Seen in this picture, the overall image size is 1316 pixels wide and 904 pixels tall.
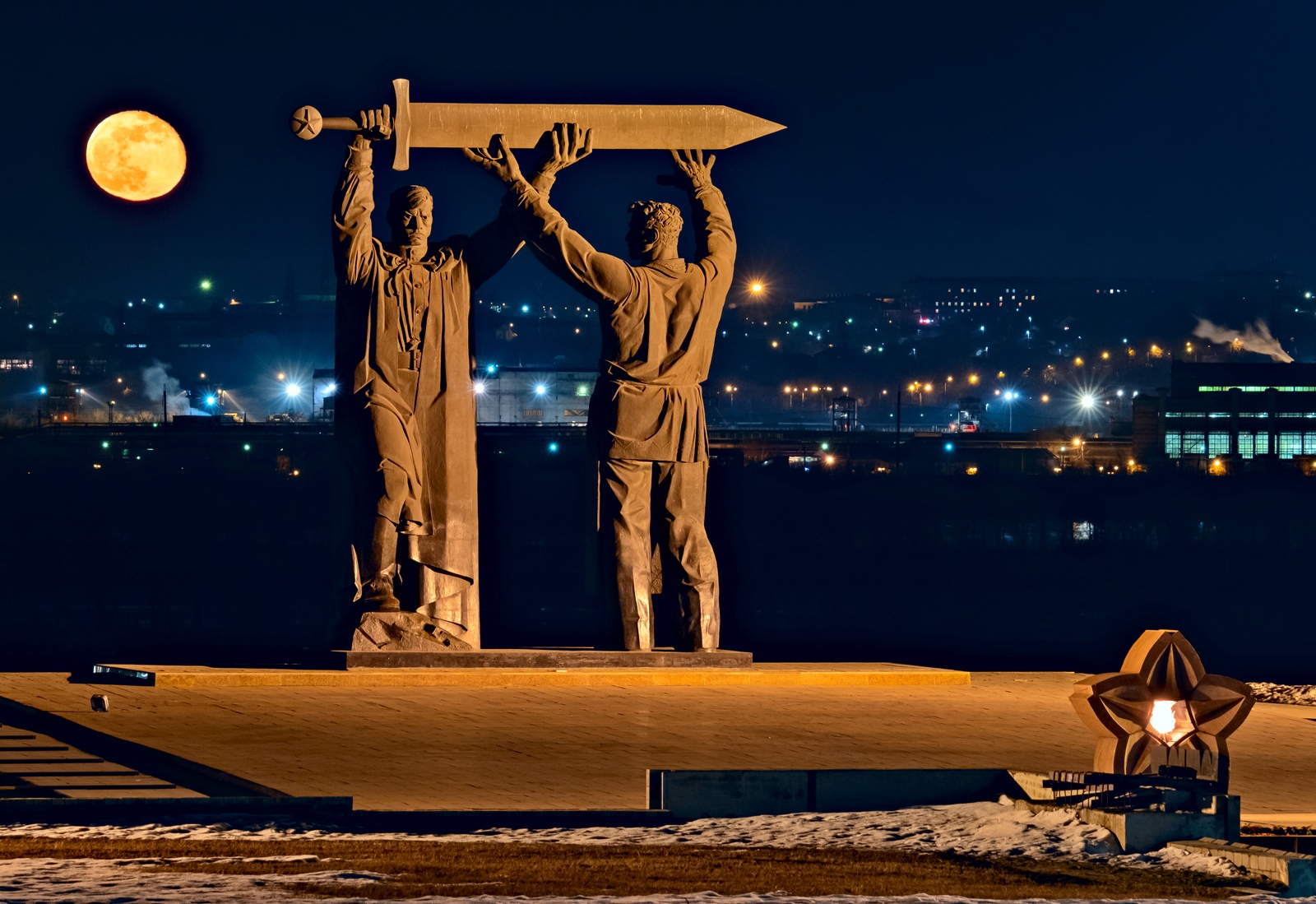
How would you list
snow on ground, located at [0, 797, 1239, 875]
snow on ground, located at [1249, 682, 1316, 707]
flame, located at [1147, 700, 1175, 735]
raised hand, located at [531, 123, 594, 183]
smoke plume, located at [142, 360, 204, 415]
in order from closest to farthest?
snow on ground, located at [0, 797, 1239, 875]
flame, located at [1147, 700, 1175, 735]
raised hand, located at [531, 123, 594, 183]
snow on ground, located at [1249, 682, 1316, 707]
smoke plume, located at [142, 360, 204, 415]

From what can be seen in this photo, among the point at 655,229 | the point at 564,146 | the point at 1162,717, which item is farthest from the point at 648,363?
the point at 1162,717

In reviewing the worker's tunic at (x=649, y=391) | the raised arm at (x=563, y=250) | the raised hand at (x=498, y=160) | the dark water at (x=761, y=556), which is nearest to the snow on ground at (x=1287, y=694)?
the worker's tunic at (x=649, y=391)

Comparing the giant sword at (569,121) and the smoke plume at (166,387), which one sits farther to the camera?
the smoke plume at (166,387)

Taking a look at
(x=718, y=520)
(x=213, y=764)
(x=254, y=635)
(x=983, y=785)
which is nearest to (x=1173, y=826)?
(x=983, y=785)

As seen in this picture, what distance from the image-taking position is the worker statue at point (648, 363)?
18766 millimetres

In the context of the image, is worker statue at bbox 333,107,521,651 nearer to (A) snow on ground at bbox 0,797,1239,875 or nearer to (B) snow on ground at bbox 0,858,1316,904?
(A) snow on ground at bbox 0,797,1239,875

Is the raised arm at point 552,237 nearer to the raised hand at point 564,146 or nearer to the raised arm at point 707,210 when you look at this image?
the raised hand at point 564,146

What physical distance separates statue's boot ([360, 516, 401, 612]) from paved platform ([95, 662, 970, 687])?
0.67 meters

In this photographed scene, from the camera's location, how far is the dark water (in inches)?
2185

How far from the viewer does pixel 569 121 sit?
1917cm

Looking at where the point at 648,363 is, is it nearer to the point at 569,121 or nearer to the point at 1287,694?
the point at 569,121

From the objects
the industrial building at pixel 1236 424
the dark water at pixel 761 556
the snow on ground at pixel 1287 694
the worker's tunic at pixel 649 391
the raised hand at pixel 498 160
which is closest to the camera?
the worker's tunic at pixel 649 391

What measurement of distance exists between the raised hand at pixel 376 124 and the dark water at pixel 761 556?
65.0 feet

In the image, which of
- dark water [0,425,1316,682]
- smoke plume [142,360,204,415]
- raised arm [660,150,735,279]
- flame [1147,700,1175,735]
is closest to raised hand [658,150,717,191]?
raised arm [660,150,735,279]
